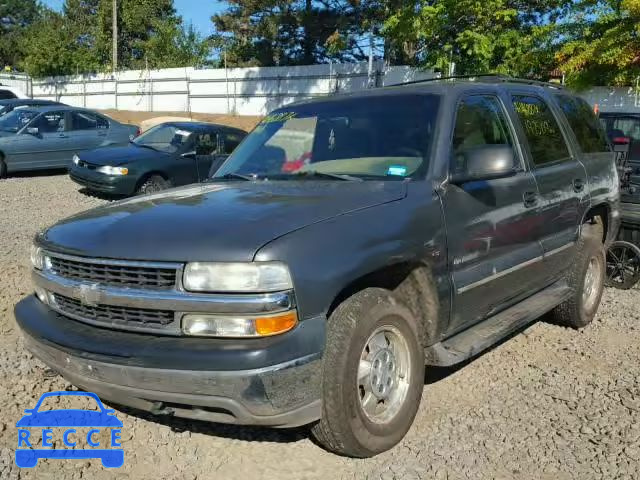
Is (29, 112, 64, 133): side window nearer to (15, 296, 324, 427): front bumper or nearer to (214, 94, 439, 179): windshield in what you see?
(214, 94, 439, 179): windshield

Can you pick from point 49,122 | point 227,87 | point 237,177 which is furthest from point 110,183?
point 227,87

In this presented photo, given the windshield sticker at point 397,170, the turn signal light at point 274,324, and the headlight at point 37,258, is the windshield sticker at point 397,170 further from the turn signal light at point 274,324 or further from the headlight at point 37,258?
the headlight at point 37,258

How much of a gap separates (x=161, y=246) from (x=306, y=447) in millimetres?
1374

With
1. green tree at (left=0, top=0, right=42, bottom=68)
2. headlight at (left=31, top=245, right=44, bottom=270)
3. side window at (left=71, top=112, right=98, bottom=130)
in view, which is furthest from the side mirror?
green tree at (left=0, top=0, right=42, bottom=68)

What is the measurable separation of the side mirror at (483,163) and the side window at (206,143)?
835cm

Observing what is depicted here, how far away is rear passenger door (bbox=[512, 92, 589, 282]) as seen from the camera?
4551mm

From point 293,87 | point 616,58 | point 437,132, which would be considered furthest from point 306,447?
point 293,87

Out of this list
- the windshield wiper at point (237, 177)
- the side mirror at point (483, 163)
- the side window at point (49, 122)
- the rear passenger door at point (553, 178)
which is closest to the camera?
the side mirror at point (483, 163)

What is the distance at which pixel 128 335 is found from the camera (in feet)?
9.56

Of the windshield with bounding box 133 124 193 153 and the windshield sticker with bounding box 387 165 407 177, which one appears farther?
the windshield with bounding box 133 124 193 153

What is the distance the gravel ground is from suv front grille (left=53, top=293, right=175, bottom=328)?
2.20ft

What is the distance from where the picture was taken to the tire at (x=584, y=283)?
5133 mm

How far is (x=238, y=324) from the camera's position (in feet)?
8.93


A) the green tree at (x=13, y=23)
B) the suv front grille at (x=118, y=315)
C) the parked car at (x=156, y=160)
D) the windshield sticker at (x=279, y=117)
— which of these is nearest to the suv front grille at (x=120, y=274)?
the suv front grille at (x=118, y=315)
